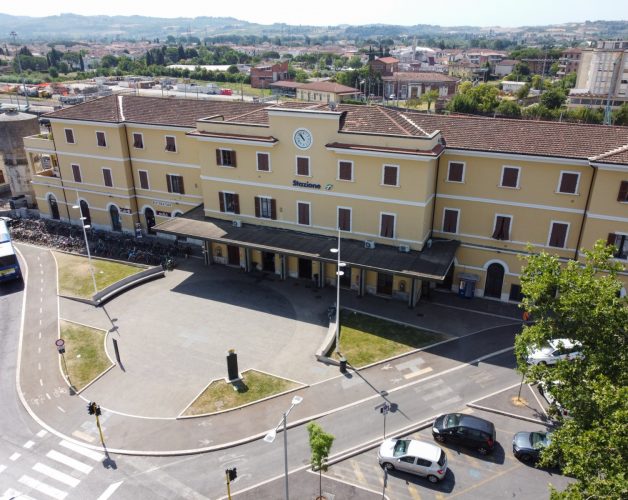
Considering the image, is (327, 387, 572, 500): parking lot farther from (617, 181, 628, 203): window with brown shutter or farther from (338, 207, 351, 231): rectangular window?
(338, 207, 351, 231): rectangular window

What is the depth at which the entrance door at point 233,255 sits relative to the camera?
164 ft

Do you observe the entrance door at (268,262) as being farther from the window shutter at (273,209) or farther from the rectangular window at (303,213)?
the rectangular window at (303,213)

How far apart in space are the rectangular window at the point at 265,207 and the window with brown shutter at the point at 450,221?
15363mm

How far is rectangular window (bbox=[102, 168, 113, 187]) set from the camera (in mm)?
56741

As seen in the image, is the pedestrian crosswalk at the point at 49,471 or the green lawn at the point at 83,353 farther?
the green lawn at the point at 83,353

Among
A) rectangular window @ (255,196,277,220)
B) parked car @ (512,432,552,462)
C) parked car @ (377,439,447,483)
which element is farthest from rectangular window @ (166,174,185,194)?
parked car @ (512,432,552,462)

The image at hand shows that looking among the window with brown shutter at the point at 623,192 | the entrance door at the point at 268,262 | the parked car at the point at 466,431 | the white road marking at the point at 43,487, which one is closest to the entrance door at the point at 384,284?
the entrance door at the point at 268,262

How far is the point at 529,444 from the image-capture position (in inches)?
1070

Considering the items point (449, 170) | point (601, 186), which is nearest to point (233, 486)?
point (449, 170)

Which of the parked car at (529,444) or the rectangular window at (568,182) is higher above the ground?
the rectangular window at (568,182)

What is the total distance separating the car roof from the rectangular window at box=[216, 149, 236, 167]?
30.2 meters

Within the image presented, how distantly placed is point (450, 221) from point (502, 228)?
423cm

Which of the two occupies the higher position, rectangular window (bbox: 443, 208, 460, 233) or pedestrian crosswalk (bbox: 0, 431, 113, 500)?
rectangular window (bbox: 443, 208, 460, 233)

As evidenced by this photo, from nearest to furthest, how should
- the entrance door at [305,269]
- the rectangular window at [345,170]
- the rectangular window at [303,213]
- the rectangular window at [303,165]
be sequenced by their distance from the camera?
1. the rectangular window at [345,170]
2. the rectangular window at [303,165]
3. the rectangular window at [303,213]
4. the entrance door at [305,269]
